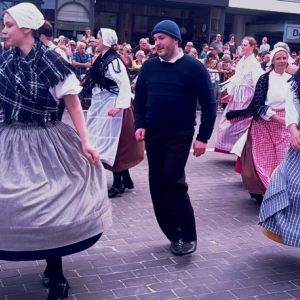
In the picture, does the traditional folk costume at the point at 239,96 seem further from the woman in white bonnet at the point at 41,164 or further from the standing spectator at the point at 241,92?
the woman in white bonnet at the point at 41,164

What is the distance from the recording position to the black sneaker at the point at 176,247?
476 cm

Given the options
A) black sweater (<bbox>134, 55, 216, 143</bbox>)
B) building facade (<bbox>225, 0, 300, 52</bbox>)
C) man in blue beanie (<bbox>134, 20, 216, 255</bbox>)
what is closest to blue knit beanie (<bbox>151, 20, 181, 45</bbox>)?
man in blue beanie (<bbox>134, 20, 216, 255</bbox>)

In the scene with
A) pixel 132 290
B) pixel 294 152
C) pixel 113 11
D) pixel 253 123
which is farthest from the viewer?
pixel 113 11

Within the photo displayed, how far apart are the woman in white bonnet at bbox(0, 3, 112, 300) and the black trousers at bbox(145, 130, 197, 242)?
81 cm

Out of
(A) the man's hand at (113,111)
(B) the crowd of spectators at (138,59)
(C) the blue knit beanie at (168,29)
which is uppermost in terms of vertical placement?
(C) the blue knit beanie at (168,29)

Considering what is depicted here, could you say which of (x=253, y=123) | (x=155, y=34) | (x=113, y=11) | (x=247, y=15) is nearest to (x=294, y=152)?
(x=155, y=34)

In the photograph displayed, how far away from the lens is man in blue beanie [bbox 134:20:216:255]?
4570 mm

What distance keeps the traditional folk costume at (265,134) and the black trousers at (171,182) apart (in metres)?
1.75

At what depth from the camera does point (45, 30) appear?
6547 mm

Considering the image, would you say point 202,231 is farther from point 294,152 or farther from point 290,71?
point 290,71

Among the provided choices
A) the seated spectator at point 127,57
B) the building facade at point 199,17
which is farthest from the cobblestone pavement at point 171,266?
the building facade at point 199,17

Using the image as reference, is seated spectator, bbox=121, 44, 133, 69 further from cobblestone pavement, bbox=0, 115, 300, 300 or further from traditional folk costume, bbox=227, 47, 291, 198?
cobblestone pavement, bbox=0, 115, 300, 300

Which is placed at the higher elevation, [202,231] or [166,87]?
[166,87]

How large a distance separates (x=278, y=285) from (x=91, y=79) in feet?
11.0
